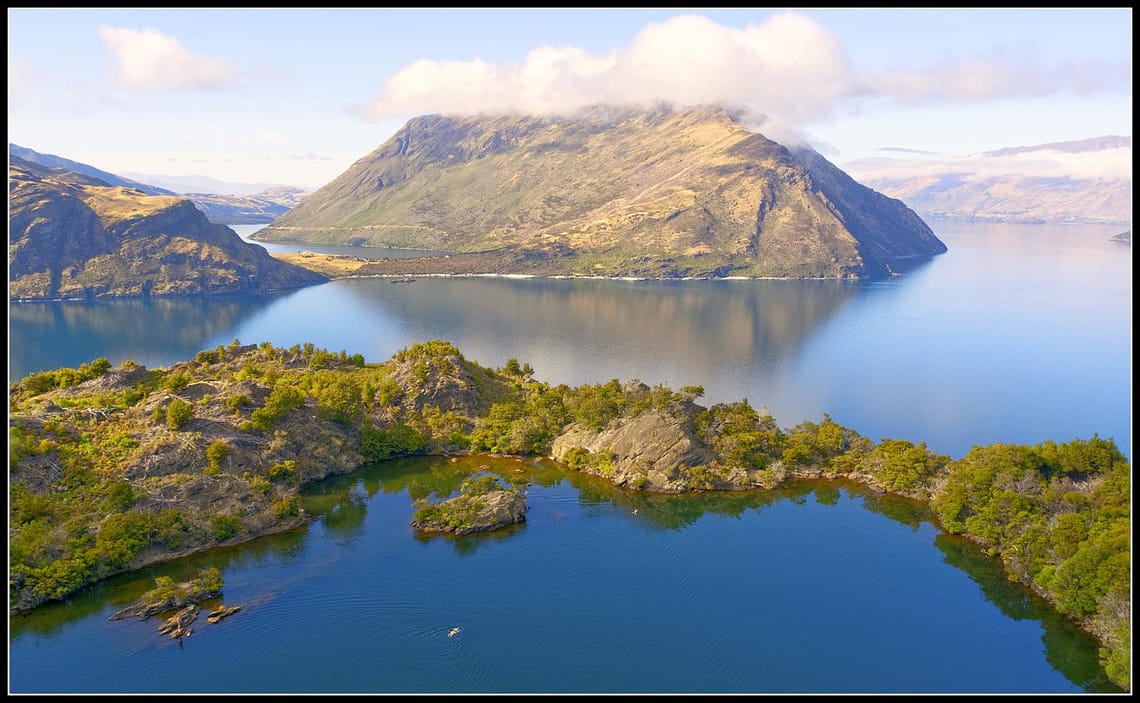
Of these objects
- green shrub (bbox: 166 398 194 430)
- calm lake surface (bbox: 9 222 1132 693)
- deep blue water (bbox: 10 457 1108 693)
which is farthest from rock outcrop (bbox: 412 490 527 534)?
green shrub (bbox: 166 398 194 430)

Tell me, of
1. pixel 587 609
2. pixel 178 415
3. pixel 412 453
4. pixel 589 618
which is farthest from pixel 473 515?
pixel 178 415

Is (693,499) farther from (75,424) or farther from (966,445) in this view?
(75,424)

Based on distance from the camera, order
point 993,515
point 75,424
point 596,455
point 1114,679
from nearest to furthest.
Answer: point 1114,679 < point 993,515 < point 75,424 < point 596,455

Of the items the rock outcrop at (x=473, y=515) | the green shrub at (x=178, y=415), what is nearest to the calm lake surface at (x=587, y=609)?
the rock outcrop at (x=473, y=515)

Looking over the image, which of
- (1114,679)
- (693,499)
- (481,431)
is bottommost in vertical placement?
(1114,679)

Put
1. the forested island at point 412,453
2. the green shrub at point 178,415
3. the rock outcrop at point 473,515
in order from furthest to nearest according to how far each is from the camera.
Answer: the green shrub at point 178,415
the rock outcrop at point 473,515
the forested island at point 412,453

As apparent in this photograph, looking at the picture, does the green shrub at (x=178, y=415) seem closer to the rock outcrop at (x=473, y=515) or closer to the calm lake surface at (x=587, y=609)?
the calm lake surface at (x=587, y=609)

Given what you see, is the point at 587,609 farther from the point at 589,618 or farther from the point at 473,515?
the point at 473,515

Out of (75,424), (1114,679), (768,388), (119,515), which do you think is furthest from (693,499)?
(75,424)

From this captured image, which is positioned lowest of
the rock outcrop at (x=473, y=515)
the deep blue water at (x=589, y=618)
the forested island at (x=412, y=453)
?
the deep blue water at (x=589, y=618)
